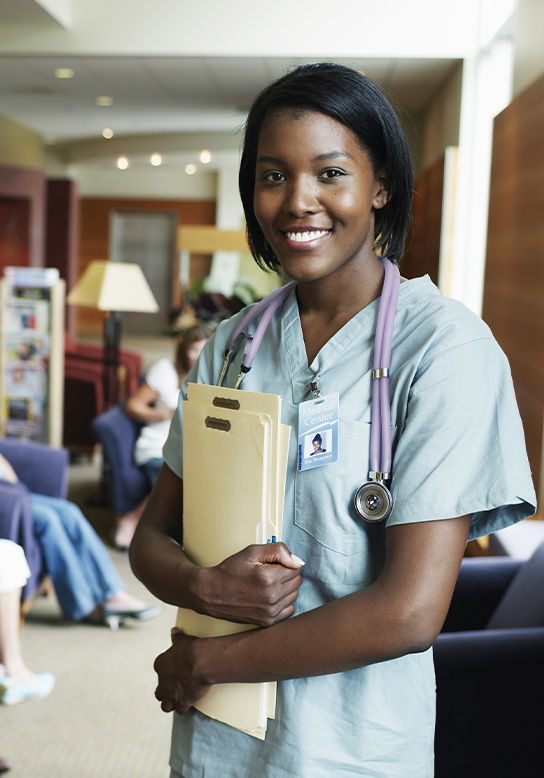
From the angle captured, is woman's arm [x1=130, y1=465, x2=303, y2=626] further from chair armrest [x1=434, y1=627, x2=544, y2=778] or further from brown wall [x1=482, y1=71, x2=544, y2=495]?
brown wall [x1=482, y1=71, x2=544, y2=495]

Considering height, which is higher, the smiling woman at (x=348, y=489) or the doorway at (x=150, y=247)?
the doorway at (x=150, y=247)

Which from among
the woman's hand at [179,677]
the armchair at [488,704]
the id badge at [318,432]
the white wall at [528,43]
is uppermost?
the white wall at [528,43]

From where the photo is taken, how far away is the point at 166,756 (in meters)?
2.63

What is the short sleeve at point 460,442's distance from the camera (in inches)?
34.1

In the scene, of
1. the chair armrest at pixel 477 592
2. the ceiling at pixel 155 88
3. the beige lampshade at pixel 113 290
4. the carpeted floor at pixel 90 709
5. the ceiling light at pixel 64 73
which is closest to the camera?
the chair armrest at pixel 477 592

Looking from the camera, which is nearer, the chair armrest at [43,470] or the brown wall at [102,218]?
the chair armrest at [43,470]

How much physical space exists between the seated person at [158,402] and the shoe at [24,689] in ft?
5.36

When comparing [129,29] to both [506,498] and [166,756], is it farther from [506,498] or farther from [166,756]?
[506,498]

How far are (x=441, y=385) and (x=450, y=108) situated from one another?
19.6ft

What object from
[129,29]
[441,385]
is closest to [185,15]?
[129,29]

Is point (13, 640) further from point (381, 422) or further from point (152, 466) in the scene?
point (381, 422)

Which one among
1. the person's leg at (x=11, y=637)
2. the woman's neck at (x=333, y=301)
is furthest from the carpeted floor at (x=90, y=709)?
the woman's neck at (x=333, y=301)

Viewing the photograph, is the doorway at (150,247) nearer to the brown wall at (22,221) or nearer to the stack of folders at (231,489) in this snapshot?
the brown wall at (22,221)

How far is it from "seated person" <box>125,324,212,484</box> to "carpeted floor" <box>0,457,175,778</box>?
1011 millimetres
